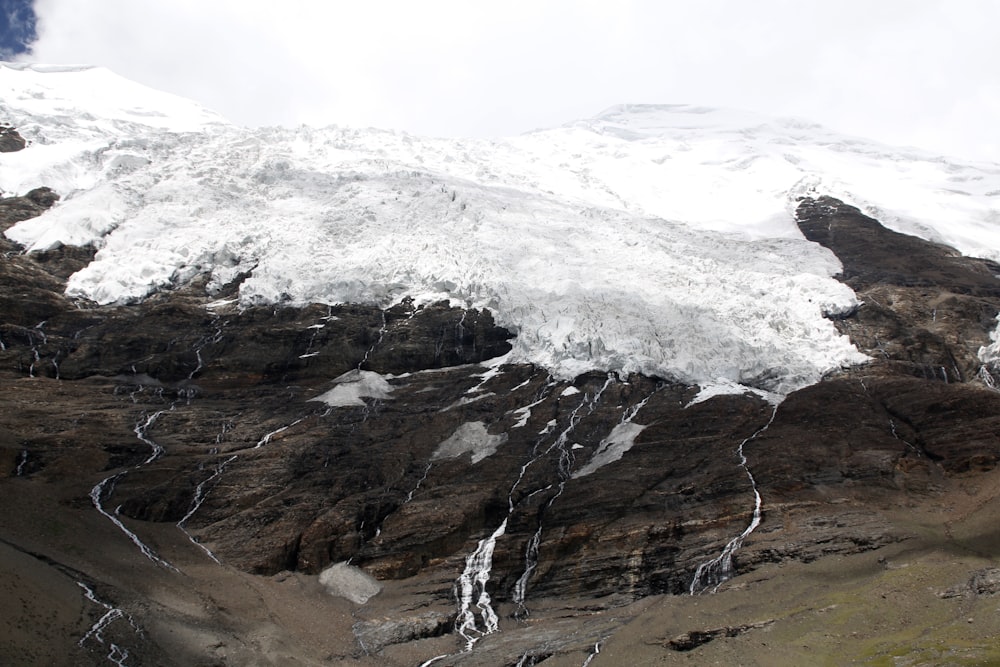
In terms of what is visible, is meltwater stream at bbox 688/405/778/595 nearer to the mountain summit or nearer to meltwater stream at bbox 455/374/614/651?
the mountain summit

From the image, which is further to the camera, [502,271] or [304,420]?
[502,271]

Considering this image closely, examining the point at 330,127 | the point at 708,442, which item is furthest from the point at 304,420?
the point at 330,127

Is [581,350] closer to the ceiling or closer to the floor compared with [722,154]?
closer to the floor

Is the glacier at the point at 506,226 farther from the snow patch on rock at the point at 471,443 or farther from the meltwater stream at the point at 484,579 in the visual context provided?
the meltwater stream at the point at 484,579

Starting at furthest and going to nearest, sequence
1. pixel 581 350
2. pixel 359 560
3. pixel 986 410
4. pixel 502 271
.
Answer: pixel 502 271
pixel 581 350
pixel 986 410
pixel 359 560

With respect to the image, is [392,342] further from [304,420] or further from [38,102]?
[38,102]

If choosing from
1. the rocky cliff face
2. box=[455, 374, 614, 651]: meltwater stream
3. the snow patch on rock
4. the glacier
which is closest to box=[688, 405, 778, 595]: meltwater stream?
the rocky cliff face

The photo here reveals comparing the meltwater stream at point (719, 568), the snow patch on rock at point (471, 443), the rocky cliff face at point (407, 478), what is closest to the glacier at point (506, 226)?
the rocky cliff face at point (407, 478)
